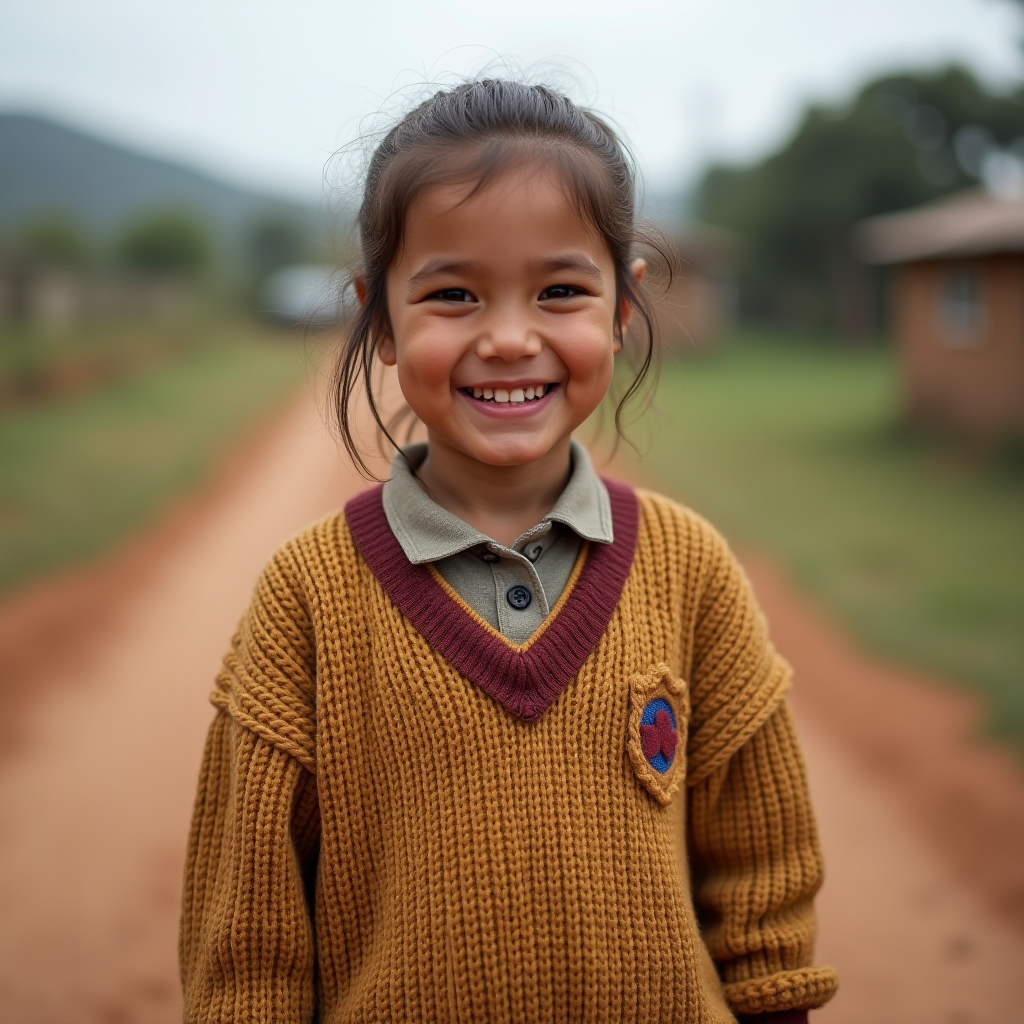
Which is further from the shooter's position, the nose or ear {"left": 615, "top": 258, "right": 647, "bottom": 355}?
ear {"left": 615, "top": 258, "right": 647, "bottom": 355}

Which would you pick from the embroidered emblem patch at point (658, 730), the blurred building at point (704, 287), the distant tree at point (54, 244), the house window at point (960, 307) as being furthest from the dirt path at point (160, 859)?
the blurred building at point (704, 287)

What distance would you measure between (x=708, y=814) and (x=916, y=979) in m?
1.76

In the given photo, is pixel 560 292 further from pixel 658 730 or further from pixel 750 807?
pixel 750 807

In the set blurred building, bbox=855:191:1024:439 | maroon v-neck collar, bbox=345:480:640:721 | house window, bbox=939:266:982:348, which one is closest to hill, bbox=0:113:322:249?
maroon v-neck collar, bbox=345:480:640:721

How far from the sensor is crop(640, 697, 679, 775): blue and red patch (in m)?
1.44

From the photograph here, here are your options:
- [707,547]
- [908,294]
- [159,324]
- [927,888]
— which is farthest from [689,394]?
[707,547]

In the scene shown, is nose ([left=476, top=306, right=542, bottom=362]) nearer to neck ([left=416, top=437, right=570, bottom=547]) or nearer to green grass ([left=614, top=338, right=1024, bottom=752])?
neck ([left=416, top=437, right=570, bottom=547])

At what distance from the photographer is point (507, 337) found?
136cm

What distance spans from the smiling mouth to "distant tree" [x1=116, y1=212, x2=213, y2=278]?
16744 millimetres

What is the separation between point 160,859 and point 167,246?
1850 centimetres

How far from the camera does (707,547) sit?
1591 mm

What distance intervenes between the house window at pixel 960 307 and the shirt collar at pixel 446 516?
10744mm

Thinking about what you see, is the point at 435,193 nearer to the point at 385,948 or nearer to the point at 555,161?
the point at 555,161

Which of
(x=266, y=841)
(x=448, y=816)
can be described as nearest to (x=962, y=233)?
(x=448, y=816)
